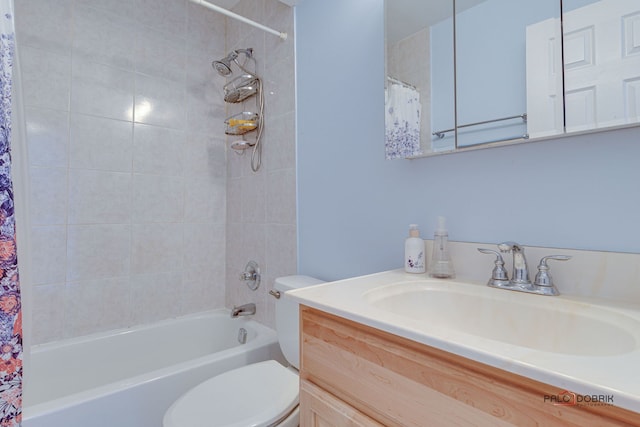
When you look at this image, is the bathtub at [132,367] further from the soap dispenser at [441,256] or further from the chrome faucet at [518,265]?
Answer: the chrome faucet at [518,265]

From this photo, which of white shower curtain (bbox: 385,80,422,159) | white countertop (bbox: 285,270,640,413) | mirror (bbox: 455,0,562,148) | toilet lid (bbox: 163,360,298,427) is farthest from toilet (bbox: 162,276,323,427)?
mirror (bbox: 455,0,562,148)

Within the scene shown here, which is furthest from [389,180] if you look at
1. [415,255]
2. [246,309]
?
[246,309]

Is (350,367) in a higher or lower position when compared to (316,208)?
lower

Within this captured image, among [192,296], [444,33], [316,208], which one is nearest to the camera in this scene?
[444,33]

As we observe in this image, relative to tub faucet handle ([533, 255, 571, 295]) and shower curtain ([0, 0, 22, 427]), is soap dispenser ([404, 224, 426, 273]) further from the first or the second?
shower curtain ([0, 0, 22, 427])

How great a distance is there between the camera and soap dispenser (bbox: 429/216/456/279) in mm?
935

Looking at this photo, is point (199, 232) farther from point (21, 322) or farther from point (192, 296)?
point (21, 322)

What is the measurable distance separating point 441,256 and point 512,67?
553mm

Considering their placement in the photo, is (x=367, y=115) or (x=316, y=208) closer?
(x=367, y=115)

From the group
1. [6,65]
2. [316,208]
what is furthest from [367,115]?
[6,65]

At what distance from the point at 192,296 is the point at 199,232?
410 millimetres

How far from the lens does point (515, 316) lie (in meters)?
0.73

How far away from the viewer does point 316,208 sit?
149cm

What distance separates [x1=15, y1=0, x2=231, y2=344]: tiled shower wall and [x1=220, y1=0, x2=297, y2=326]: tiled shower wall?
16 cm
